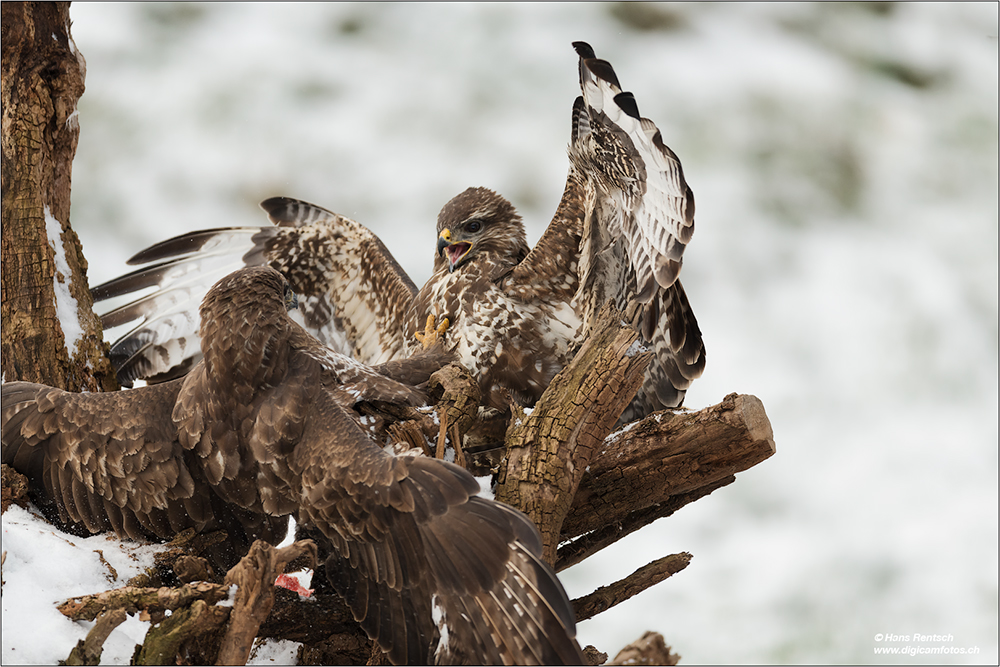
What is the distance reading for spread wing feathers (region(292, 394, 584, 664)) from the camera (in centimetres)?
237

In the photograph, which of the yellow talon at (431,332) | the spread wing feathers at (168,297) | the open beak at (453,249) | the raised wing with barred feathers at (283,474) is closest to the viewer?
the raised wing with barred feathers at (283,474)

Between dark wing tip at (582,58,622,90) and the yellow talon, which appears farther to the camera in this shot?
the yellow talon

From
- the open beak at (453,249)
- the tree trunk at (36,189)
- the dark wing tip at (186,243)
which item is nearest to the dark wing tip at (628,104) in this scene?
the open beak at (453,249)

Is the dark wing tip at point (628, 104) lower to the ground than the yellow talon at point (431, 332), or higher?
higher

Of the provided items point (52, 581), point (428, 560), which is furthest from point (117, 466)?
point (428, 560)

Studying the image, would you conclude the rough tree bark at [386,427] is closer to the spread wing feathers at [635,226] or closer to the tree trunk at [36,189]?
the tree trunk at [36,189]

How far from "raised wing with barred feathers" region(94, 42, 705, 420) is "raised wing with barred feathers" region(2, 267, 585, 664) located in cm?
87

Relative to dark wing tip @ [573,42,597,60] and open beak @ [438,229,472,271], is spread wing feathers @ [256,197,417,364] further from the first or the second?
dark wing tip @ [573,42,597,60]

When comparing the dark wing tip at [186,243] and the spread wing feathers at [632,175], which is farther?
the dark wing tip at [186,243]

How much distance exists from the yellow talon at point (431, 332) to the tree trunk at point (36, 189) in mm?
1714

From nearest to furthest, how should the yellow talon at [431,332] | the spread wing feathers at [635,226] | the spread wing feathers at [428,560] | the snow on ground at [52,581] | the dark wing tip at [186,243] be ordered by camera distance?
the spread wing feathers at [428,560]
the snow on ground at [52,581]
the spread wing feathers at [635,226]
the yellow talon at [431,332]
the dark wing tip at [186,243]

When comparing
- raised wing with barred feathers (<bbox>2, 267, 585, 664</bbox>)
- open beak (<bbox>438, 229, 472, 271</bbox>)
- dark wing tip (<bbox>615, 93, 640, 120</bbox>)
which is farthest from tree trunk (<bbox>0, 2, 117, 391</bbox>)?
dark wing tip (<bbox>615, 93, 640, 120</bbox>)

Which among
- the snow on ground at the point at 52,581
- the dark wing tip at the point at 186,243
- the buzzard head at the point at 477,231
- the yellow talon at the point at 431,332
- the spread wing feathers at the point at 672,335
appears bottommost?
the snow on ground at the point at 52,581

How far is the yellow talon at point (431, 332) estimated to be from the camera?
4.38 meters
